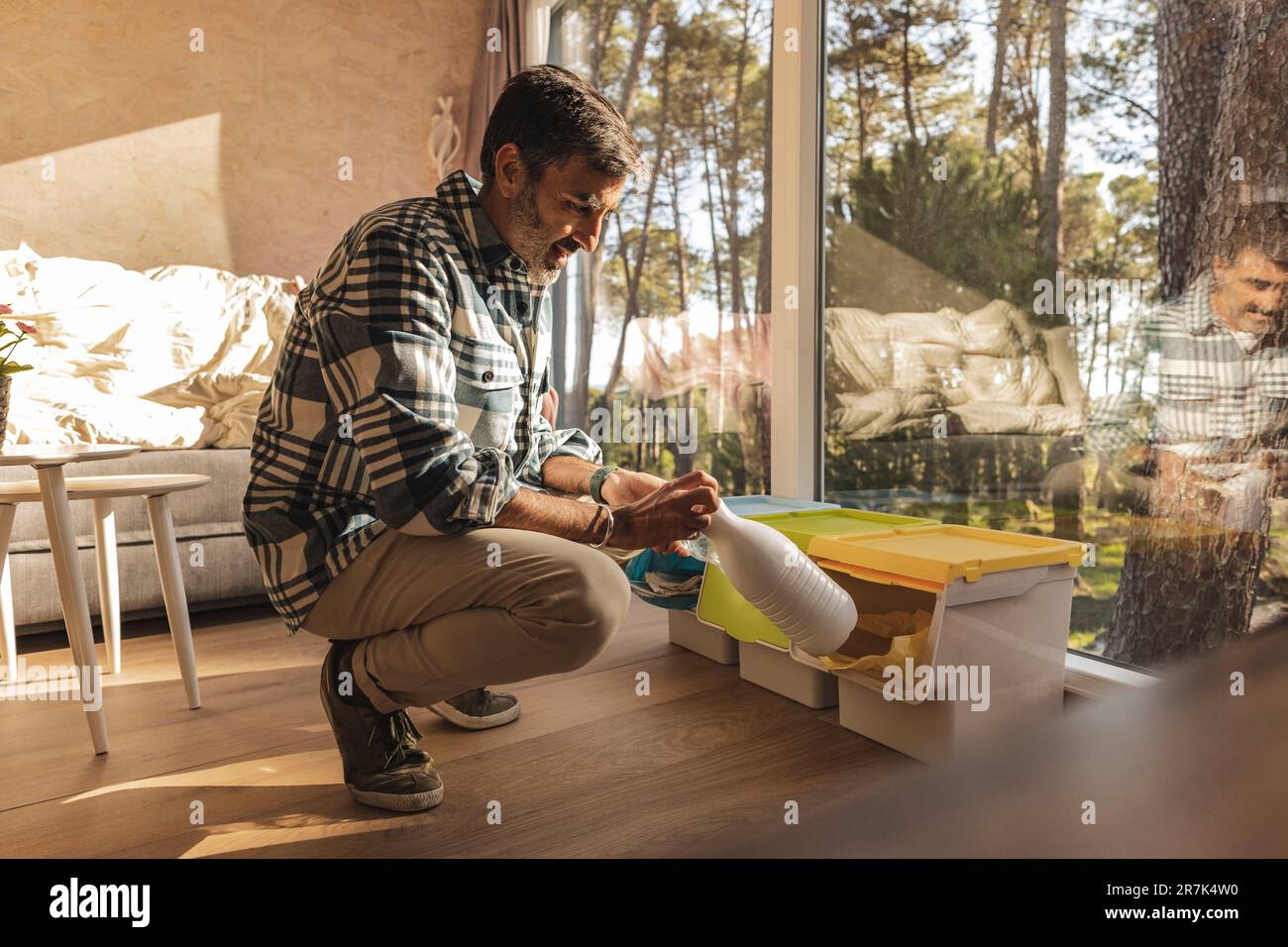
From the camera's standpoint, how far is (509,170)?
5.00 feet

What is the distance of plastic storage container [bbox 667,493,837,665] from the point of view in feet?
7.55

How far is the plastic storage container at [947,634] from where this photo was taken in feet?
5.46

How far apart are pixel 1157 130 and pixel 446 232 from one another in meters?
1.32

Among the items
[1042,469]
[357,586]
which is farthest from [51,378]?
[1042,469]

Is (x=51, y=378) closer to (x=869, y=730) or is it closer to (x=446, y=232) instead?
(x=446, y=232)

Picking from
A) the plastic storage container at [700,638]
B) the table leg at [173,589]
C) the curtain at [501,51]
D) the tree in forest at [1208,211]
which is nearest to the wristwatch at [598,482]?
the plastic storage container at [700,638]

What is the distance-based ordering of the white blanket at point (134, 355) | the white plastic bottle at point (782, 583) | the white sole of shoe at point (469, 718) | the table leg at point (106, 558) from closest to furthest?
the white plastic bottle at point (782, 583) → the white sole of shoe at point (469, 718) → the table leg at point (106, 558) → the white blanket at point (134, 355)

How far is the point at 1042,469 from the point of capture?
6.82 ft

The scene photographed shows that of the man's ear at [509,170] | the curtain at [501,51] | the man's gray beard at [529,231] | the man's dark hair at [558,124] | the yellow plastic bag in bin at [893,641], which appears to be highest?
the curtain at [501,51]

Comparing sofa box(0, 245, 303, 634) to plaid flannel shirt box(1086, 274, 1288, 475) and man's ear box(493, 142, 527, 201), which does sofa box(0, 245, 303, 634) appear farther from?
plaid flannel shirt box(1086, 274, 1288, 475)

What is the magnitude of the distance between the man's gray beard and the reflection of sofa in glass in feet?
3.70

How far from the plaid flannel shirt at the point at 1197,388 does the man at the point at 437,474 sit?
988 mm

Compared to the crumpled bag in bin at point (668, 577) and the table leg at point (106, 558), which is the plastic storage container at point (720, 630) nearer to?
the crumpled bag in bin at point (668, 577)
